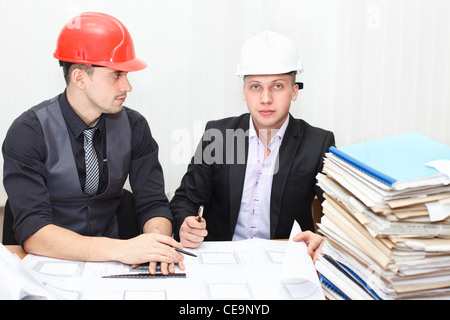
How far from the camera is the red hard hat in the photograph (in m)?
1.55

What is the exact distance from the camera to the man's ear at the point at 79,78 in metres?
1.66

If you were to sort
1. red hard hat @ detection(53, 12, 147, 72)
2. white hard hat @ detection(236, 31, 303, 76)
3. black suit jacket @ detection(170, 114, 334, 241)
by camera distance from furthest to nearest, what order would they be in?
black suit jacket @ detection(170, 114, 334, 241) → white hard hat @ detection(236, 31, 303, 76) → red hard hat @ detection(53, 12, 147, 72)

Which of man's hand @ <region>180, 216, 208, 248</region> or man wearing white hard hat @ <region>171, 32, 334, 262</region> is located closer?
man's hand @ <region>180, 216, 208, 248</region>

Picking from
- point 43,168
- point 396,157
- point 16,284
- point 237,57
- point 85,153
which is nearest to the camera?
point 16,284

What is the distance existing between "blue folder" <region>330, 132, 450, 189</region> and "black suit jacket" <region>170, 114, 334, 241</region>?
731 millimetres

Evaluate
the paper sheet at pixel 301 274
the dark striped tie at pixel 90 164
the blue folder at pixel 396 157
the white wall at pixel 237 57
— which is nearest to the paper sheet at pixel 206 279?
the paper sheet at pixel 301 274

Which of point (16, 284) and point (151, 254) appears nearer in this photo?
point (16, 284)

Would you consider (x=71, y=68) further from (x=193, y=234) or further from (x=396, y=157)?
(x=396, y=157)

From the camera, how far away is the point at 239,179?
1.88 meters

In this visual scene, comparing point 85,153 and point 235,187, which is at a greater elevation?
point 85,153

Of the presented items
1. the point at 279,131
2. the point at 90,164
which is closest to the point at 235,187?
the point at 279,131

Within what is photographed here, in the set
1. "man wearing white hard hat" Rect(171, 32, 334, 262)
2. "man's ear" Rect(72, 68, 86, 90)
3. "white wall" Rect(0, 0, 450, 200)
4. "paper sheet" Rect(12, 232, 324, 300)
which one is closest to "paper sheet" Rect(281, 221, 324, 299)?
"paper sheet" Rect(12, 232, 324, 300)

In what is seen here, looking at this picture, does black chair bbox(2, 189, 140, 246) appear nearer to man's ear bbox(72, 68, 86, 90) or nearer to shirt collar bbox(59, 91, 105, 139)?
shirt collar bbox(59, 91, 105, 139)

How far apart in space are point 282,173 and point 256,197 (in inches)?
5.7
